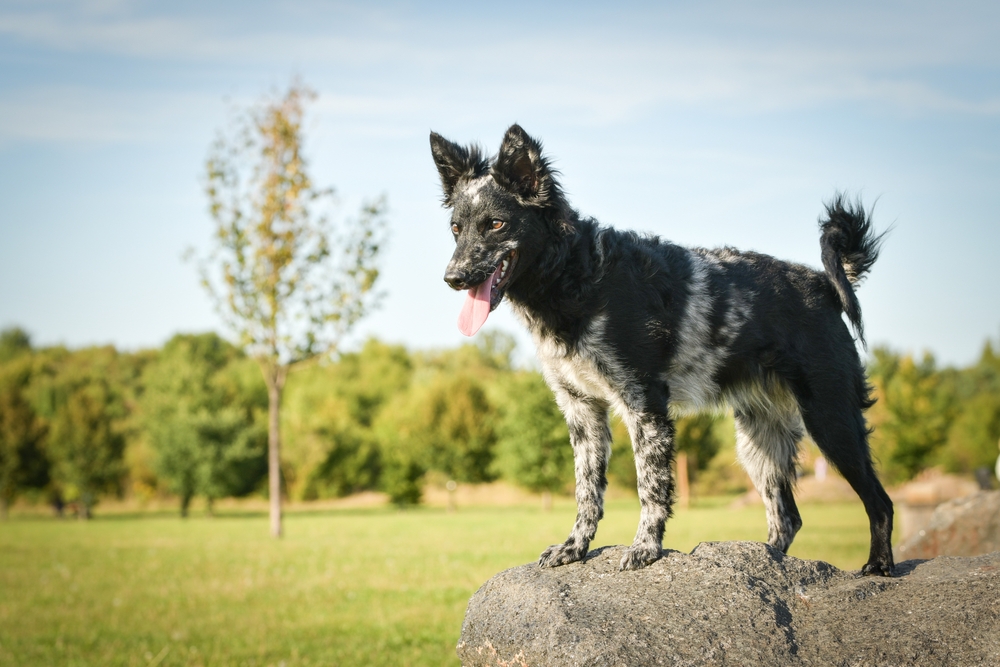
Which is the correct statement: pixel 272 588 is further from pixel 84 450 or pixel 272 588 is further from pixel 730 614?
pixel 84 450

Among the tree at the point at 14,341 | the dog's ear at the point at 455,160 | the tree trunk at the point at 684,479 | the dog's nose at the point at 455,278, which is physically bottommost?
the tree trunk at the point at 684,479

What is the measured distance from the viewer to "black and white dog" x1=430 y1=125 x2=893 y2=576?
5281 millimetres

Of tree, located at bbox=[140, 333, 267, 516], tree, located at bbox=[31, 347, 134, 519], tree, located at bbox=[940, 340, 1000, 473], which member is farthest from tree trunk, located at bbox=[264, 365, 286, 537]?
tree, located at bbox=[940, 340, 1000, 473]

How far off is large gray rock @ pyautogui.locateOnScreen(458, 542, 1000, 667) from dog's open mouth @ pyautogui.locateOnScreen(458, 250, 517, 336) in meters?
1.81

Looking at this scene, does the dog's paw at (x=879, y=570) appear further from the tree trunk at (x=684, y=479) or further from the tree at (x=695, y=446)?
the tree trunk at (x=684, y=479)

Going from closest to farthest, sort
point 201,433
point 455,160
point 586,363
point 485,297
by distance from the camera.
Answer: point 485,297, point 586,363, point 455,160, point 201,433

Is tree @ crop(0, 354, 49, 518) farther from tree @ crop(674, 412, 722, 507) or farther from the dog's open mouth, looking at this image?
the dog's open mouth

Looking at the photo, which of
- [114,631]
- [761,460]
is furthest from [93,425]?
[761,460]

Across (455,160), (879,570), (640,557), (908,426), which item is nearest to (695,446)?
(908,426)

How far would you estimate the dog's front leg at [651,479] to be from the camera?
5.30 meters

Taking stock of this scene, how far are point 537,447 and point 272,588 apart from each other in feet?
99.5

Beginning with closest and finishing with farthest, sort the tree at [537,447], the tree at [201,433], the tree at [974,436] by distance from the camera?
1. the tree at [537,447]
2. the tree at [201,433]
3. the tree at [974,436]

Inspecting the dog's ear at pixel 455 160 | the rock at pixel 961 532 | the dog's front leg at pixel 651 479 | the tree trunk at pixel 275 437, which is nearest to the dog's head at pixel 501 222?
the dog's ear at pixel 455 160

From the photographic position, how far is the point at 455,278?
195 inches
